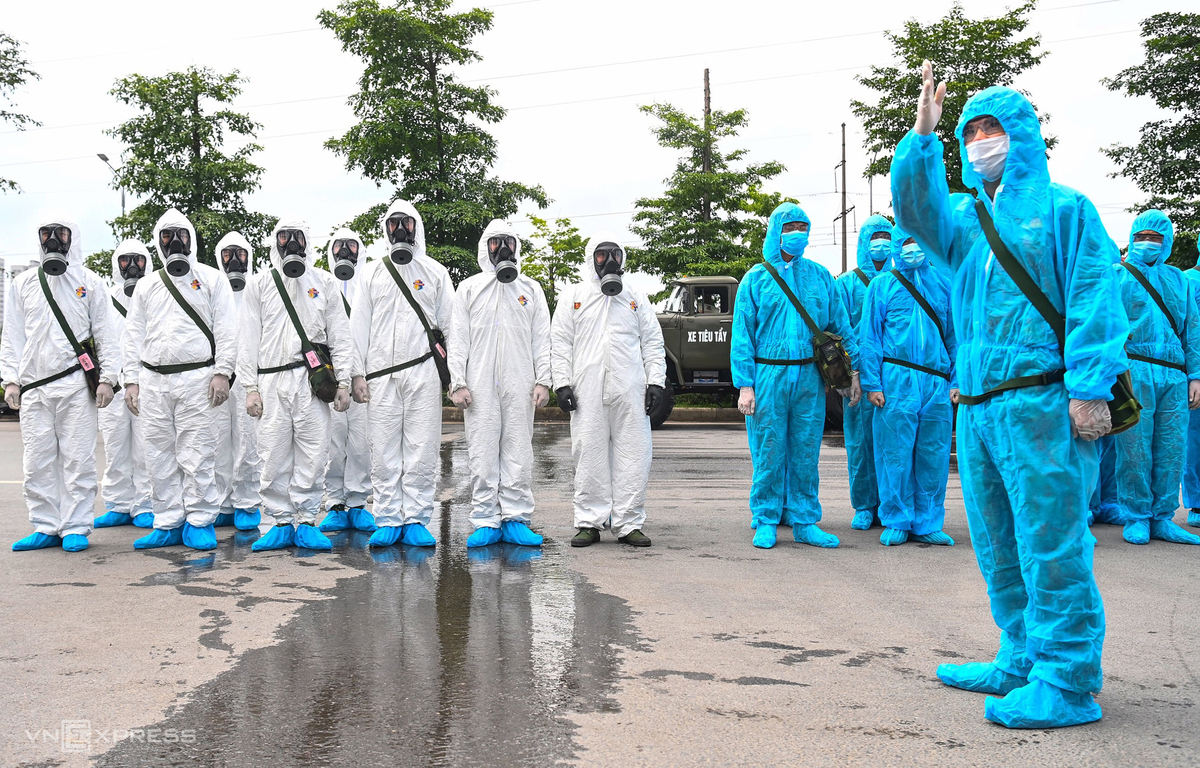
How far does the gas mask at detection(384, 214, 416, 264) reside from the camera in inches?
257

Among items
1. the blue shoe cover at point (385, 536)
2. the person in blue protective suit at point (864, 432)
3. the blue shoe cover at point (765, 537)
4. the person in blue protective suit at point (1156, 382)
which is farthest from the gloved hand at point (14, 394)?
the person in blue protective suit at point (1156, 382)

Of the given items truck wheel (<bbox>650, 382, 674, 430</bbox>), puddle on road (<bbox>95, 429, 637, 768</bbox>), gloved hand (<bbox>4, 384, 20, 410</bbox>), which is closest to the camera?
puddle on road (<bbox>95, 429, 637, 768</bbox>)

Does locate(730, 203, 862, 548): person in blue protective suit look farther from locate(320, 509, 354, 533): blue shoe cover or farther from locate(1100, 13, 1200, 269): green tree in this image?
locate(1100, 13, 1200, 269): green tree

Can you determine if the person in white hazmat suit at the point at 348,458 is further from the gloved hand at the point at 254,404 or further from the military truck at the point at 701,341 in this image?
the military truck at the point at 701,341

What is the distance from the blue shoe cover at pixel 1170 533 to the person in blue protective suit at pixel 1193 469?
60 centimetres

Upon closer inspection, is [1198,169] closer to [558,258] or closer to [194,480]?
[558,258]

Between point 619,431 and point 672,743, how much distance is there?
11.4ft

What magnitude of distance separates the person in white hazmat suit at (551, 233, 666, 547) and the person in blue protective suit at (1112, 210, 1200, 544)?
3.27 meters

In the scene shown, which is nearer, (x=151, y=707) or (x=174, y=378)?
(x=151, y=707)

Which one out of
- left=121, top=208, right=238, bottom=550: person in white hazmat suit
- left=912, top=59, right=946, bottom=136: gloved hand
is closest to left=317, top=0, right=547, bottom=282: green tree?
left=121, top=208, right=238, bottom=550: person in white hazmat suit

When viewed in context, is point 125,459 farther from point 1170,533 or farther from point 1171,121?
point 1171,121

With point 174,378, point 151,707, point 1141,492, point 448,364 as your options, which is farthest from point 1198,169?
point 151,707

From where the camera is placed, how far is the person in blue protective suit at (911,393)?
6.49 meters

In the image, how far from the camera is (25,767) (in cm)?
294
